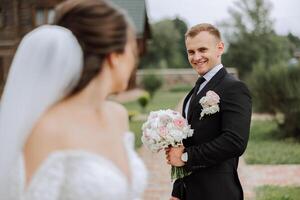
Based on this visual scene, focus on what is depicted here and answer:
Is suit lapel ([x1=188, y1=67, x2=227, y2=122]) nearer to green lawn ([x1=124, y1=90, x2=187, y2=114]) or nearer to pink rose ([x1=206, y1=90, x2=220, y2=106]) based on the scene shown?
pink rose ([x1=206, y1=90, x2=220, y2=106])

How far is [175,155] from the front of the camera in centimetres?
340

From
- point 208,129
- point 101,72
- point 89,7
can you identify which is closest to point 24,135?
point 101,72

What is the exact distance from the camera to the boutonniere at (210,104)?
3.22 m

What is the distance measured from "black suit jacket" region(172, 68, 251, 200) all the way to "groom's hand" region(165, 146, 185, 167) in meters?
0.05

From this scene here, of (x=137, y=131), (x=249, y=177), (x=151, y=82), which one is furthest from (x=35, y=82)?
(x=151, y=82)

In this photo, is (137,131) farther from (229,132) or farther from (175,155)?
(229,132)

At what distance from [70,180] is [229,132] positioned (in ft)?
4.59

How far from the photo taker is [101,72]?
2.08 meters

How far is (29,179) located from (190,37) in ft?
5.69

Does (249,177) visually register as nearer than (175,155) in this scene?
No

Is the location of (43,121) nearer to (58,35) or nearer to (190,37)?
(58,35)

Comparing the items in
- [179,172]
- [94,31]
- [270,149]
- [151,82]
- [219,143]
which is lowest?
[151,82]

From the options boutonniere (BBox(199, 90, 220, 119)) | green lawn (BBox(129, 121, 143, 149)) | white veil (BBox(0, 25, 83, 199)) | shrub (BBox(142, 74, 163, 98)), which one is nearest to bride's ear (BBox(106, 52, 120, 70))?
white veil (BBox(0, 25, 83, 199))

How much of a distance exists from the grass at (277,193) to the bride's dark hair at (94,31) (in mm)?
6122
